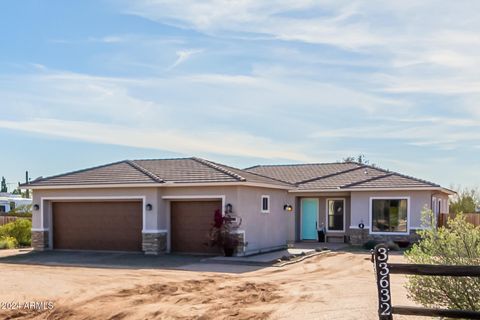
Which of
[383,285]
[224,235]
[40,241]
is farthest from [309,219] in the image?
[383,285]

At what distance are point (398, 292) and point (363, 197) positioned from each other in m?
15.8

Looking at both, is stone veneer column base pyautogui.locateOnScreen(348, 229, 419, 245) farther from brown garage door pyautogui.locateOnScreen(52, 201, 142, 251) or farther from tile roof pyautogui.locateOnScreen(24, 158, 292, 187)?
brown garage door pyautogui.locateOnScreen(52, 201, 142, 251)

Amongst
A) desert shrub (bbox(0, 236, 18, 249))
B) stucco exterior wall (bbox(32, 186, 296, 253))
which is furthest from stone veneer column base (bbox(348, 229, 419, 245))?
desert shrub (bbox(0, 236, 18, 249))

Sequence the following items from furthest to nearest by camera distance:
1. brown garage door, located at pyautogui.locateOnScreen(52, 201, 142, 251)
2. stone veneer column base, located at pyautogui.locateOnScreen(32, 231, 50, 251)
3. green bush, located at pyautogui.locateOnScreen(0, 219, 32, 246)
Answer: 1. green bush, located at pyautogui.locateOnScreen(0, 219, 32, 246)
2. stone veneer column base, located at pyautogui.locateOnScreen(32, 231, 50, 251)
3. brown garage door, located at pyautogui.locateOnScreen(52, 201, 142, 251)

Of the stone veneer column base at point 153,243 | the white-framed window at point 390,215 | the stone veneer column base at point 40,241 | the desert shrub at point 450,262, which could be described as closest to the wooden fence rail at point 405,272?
the desert shrub at point 450,262

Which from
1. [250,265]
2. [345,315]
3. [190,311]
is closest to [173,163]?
[250,265]

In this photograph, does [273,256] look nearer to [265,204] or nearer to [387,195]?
[265,204]

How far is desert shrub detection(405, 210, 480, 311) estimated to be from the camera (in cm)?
745

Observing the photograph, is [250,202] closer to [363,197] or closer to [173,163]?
[173,163]

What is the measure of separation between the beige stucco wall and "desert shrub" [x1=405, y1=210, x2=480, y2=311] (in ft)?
58.9

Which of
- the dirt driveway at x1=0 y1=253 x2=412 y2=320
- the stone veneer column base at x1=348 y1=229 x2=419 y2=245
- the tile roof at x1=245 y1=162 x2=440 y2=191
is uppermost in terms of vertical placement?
the tile roof at x1=245 y1=162 x2=440 y2=191

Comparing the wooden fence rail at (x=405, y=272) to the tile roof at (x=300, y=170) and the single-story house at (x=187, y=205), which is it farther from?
the tile roof at (x=300, y=170)

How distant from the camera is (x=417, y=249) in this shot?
7953mm

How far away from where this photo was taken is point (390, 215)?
26.7 meters
